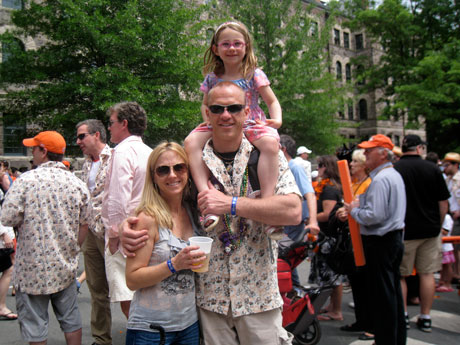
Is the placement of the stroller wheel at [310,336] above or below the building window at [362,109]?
below

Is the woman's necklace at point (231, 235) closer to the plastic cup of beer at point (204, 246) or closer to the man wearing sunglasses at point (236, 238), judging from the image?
the man wearing sunglasses at point (236, 238)

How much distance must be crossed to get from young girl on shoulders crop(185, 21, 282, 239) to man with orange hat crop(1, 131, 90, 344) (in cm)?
180

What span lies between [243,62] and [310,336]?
317cm

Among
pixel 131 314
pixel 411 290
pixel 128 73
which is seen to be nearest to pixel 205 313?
pixel 131 314

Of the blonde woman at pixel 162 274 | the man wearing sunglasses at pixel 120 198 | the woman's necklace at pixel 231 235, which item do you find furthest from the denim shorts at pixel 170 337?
the man wearing sunglasses at pixel 120 198

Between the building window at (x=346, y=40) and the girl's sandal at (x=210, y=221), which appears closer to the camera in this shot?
the girl's sandal at (x=210, y=221)

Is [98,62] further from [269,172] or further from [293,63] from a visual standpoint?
[269,172]

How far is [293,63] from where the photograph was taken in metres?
20.2

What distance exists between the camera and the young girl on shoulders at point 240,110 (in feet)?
7.01

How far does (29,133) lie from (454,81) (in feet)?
70.9

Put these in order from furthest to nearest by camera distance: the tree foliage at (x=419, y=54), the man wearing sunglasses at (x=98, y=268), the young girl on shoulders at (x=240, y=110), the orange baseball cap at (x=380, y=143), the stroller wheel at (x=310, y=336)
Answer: the tree foliage at (x=419, y=54) < the stroller wheel at (x=310, y=336) < the orange baseball cap at (x=380, y=143) < the man wearing sunglasses at (x=98, y=268) < the young girl on shoulders at (x=240, y=110)

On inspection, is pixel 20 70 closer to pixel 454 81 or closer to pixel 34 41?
pixel 34 41

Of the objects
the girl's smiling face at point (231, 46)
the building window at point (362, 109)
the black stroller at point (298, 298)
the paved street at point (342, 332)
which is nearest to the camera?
the girl's smiling face at point (231, 46)

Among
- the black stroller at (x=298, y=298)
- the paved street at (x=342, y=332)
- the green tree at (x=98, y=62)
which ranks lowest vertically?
the paved street at (x=342, y=332)
